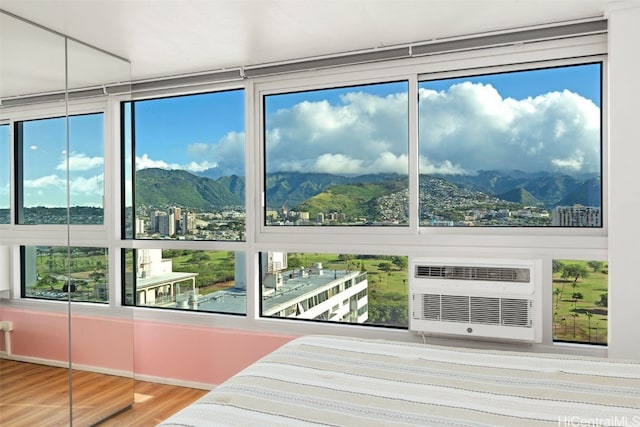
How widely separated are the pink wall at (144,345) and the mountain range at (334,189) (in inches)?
39.7

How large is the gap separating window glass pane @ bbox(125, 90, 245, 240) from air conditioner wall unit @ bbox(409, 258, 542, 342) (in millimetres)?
1542

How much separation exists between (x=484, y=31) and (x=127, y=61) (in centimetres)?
233

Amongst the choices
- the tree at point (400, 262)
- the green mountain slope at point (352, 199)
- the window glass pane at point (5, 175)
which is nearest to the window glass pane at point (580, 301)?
the tree at point (400, 262)

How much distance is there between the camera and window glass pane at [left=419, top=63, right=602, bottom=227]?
2949mm

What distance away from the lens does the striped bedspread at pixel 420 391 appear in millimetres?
1539

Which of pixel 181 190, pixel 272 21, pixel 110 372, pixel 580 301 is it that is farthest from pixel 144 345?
pixel 580 301

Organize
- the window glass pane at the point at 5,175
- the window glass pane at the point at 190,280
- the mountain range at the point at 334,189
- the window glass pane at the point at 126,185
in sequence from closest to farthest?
the window glass pane at the point at 5,175 < the mountain range at the point at 334,189 < the window glass pane at the point at 126,185 < the window glass pane at the point at 190,280

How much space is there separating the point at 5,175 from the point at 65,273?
0.70 metres

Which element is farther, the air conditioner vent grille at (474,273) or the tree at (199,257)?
the tree at (199,257)

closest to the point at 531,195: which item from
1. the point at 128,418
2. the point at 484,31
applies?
the point at 484,31

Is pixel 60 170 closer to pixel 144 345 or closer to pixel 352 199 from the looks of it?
pixel 144 345

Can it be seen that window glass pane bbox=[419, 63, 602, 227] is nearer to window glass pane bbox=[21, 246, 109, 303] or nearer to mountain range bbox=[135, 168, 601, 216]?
mountain range bbox=[135, 168, 601, 216]

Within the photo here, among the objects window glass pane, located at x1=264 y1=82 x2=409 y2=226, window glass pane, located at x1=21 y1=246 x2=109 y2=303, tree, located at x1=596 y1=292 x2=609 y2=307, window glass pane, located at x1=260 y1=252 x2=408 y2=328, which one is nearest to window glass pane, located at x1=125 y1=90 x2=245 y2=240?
window glass pane, located at x1=264 y1=82 x2=409 y2=226

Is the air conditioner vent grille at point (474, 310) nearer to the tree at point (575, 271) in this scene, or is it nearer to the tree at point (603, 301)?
the tree at point (575, 271)
